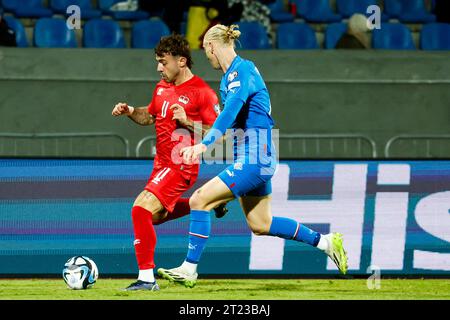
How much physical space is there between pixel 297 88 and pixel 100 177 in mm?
4130

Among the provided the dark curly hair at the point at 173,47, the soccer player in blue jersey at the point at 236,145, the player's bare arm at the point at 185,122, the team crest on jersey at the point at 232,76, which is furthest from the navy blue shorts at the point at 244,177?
the dark curly hair at the point at 173,47

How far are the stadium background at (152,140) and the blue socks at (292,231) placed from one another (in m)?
0.76

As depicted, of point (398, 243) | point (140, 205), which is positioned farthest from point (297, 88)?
point (140, 205)

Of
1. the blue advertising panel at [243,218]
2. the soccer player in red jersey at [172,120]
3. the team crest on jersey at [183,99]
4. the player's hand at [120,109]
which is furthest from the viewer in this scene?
the blue advertising panel at [243,218]

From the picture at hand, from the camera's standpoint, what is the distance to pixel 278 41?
15398mm

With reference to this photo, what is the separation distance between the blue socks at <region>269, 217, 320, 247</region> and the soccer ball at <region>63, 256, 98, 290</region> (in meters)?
1.50

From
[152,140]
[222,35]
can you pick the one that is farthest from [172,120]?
[152,140]

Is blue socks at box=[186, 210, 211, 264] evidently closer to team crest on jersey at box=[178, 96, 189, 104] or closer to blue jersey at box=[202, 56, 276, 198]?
blue jersey at box=[202, 56, 276, 198]

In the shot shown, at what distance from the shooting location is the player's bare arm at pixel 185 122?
29.7 feet

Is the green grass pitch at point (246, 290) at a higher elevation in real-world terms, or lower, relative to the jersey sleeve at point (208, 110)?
lower

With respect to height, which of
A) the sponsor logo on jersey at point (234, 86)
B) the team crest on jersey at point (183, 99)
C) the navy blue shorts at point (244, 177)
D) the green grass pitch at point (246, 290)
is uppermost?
the sponsor logo on jersey at point (234, 86)

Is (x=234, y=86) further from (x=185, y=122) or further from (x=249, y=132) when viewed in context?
(x=185, y=122)

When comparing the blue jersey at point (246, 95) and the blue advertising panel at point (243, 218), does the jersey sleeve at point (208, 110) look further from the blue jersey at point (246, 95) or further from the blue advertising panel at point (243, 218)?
the blue advertising panel at point (243, 218)

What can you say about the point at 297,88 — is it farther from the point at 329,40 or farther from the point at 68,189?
the point at 68,189
